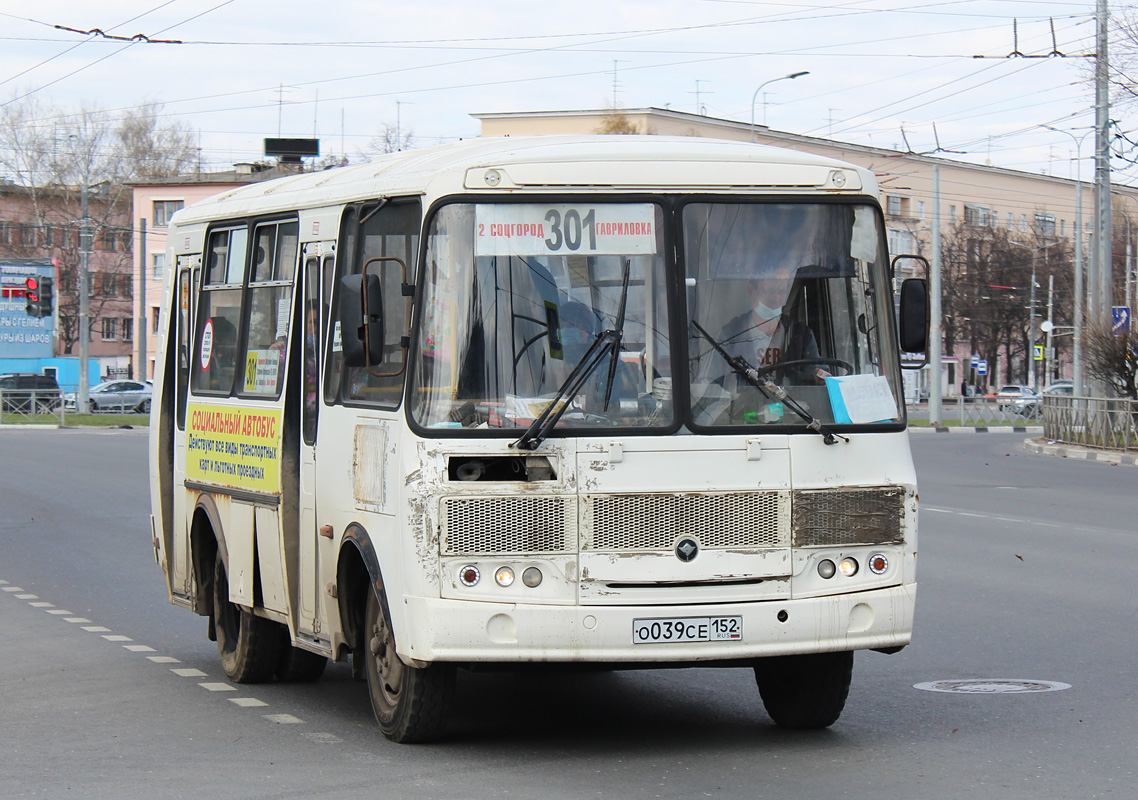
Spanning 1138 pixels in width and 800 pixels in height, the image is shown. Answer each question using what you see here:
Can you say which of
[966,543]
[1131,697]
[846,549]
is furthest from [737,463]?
[966,543]

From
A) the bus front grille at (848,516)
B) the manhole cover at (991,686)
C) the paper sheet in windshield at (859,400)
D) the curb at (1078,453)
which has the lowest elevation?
the curb at (1078,453)

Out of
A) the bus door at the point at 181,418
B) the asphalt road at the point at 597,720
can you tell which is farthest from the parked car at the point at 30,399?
the bus door at the point at 181,418

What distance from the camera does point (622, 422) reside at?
22.6 feet

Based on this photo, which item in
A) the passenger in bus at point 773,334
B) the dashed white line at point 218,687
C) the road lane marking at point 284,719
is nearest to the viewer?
the passenger in bus at point 773,334

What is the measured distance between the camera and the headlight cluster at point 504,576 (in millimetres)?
6711

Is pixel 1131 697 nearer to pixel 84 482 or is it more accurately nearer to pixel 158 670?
pixel 158 670

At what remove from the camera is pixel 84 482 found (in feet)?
84.0

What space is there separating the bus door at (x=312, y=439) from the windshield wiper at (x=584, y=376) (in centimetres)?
160

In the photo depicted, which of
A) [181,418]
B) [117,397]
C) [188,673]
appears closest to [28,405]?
[117,397]

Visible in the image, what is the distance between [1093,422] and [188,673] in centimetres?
2918

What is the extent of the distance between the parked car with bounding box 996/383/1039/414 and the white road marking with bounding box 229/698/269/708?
171 ft

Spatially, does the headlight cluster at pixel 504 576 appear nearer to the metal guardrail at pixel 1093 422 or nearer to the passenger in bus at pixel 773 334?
the passenger in bus at pixel 773 334

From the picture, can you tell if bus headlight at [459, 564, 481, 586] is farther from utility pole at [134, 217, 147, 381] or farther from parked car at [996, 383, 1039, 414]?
utility pole at [134, 217, 147, 381]

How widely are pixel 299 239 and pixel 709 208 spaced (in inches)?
91.8
